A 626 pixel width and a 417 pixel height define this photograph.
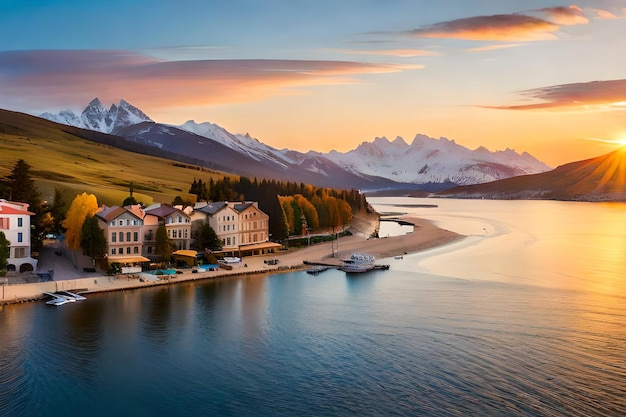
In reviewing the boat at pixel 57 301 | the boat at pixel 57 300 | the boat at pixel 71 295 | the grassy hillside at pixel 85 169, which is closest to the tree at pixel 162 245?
the boat at pixel 71 295

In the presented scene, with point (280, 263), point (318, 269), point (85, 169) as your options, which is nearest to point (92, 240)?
point (280, 263)

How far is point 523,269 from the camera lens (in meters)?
68.7

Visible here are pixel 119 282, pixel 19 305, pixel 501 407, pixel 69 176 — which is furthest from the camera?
pixel 69 176

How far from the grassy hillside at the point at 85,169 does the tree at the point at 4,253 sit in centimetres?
4035

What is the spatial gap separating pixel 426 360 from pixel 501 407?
6904 millimetres

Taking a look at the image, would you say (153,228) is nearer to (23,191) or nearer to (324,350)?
(23,191)

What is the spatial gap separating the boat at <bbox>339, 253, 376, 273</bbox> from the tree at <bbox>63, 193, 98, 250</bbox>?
2803 cm

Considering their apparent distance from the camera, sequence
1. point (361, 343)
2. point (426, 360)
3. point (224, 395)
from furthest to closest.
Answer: point (361, 343)
point (426, 360)
point (224, 395)

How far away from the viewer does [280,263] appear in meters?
69.1

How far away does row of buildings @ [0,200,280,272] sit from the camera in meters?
56.2

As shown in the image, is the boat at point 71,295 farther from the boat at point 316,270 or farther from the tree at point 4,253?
the boat at point 316,270

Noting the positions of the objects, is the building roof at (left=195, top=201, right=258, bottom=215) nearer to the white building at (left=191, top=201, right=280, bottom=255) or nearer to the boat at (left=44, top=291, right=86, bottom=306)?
the white building at (left=191, top=201, right=280, bottom=255)

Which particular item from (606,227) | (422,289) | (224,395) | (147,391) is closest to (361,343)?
(224,395)

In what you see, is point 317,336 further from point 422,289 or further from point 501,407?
point 422,289
